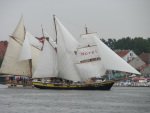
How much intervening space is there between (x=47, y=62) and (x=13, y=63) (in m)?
12.8

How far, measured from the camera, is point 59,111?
55.5 m

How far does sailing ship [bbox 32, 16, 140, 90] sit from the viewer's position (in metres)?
93.9

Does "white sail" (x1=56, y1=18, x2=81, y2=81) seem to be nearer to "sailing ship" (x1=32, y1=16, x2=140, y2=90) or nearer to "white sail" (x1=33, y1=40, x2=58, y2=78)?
"sailing ship" (x1=32, y1=16, x2=140, y2=90)

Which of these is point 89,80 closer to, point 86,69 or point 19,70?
point 86,69

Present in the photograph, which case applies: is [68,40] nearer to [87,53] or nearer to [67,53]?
[67,53]

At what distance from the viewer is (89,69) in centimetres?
9544

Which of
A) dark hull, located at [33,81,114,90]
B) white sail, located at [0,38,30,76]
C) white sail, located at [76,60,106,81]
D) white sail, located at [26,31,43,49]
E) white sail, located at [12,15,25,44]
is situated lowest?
dark hull, located at [33,81,114,90]

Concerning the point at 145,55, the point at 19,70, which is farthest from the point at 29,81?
the point at 145,55

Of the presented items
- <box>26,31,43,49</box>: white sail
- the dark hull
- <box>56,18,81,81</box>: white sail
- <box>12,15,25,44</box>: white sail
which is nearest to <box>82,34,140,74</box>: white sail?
the dark hull

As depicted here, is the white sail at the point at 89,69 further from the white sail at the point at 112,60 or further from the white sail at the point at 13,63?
the white sail at the point at 13,63

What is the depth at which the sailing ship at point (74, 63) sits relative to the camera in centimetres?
A: 9388

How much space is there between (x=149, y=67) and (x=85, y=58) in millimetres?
70648

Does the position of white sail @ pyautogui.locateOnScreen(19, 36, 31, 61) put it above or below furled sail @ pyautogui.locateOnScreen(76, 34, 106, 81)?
above

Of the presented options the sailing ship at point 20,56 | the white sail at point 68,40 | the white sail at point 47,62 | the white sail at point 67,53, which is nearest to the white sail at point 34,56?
the sailing ship at point 20,56
